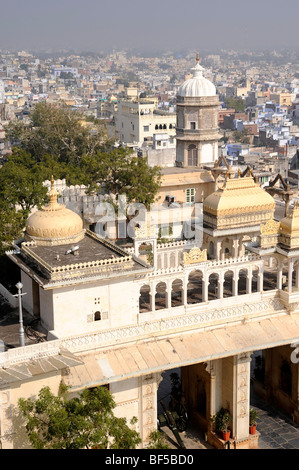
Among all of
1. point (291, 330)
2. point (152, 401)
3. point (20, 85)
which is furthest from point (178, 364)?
point (20, 85)

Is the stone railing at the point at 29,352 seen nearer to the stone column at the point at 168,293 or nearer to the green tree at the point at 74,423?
the green tree at the point at 74,423

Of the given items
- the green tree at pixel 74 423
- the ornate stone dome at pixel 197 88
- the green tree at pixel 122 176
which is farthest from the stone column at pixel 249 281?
the ornate stone dome at pixel 197 88

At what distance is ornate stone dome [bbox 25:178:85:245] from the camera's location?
18.5m

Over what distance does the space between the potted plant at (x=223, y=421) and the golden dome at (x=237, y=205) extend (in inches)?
228

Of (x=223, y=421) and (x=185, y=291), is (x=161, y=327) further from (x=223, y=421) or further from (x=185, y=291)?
(x=223, y=421)

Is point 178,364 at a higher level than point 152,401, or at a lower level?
higher

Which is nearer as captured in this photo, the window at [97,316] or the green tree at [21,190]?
the window at [97,316]

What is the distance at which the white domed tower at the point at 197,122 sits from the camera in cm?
3303

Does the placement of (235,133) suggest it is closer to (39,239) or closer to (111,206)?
(111,206)

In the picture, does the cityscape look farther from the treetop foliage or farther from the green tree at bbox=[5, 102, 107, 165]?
the green tree at bbox=[5, 102, 107, 165]

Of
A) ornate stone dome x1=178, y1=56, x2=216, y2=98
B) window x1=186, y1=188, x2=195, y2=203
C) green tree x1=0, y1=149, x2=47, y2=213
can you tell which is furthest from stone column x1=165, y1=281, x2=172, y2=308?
ornate stone dome x1=178, y1=56, x2=216, y2=98

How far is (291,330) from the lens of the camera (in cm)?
1914

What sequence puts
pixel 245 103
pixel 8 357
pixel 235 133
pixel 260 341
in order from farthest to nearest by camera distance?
pixel 245 103, pixel 235 133, pixel 260 341, pixel 8 357
